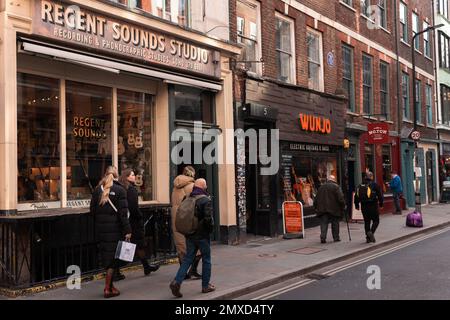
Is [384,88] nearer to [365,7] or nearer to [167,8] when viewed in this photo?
[365,7]

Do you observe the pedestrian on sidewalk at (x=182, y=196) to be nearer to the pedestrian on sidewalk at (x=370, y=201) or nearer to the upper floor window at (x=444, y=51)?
the pedestrian on sidewalk at (x=370, y=201)

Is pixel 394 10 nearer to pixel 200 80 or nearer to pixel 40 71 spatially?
pixel 200 80

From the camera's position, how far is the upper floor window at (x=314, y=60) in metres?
16.6

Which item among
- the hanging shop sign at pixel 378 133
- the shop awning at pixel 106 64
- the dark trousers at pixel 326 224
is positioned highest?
the shop awning at pixel 106 64

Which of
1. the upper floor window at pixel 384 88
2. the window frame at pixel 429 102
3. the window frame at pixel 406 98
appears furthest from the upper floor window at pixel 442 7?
the upper floor window at pixel 384 88

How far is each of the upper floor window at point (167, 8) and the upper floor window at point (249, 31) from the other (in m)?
2.04

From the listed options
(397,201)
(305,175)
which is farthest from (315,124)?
(397,201)

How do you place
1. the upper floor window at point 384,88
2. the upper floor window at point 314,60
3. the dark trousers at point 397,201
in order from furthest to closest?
the upper floor window at point 384,88 < the dark trousers at point 397,201 < the upper floor window at point 314,60

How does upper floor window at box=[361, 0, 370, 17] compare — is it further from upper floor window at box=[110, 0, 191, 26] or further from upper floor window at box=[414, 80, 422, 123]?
upper floor window at box=[110, 0, 191, 26]

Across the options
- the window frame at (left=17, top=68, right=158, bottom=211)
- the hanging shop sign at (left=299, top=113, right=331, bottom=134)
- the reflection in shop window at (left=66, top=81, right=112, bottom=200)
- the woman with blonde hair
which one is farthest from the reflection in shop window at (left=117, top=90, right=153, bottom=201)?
the hanging shop sign at (left=299, top=113, right=331, bottom=134)

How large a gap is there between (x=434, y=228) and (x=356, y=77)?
6.51 meters

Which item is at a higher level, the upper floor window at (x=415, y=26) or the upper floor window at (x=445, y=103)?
the upper floor window at (x=415, y=26)

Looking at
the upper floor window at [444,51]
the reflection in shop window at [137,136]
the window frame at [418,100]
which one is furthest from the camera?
the upper floor window at [444,51]
